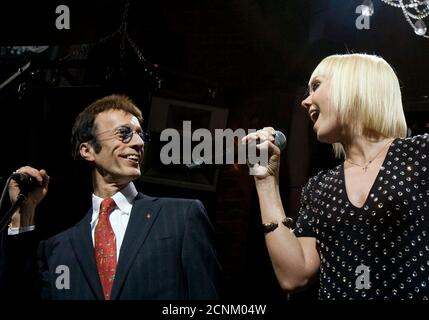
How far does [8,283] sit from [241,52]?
2882mm

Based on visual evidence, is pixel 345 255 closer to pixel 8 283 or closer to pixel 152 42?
pixel 8 283

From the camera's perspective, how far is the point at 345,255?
6.22ft

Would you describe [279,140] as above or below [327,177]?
above

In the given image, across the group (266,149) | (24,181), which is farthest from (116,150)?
(266,149)

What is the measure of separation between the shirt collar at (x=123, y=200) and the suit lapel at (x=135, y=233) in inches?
1.6

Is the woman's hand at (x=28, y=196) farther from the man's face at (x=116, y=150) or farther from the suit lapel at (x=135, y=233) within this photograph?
the suit lapel at (x=135, y=233)

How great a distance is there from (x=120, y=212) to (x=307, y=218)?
30.5 inches

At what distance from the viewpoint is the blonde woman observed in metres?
1.81

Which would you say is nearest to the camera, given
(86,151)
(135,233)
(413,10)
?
(135,233)

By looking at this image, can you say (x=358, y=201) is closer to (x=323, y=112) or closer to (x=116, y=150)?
(x=323, y=112)

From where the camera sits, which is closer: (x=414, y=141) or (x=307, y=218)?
(x=414, y=141)

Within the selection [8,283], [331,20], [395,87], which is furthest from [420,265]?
[331,20]

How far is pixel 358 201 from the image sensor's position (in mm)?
1936

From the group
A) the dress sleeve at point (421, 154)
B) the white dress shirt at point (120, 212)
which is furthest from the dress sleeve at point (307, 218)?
the white dress shirt at point (120, 212)
